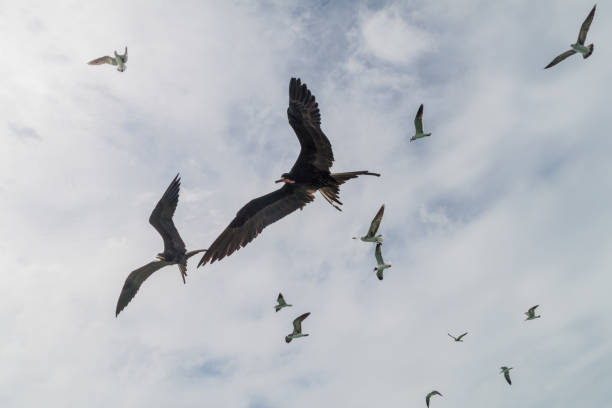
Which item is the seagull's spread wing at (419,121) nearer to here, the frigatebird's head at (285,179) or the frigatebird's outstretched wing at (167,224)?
the frigatebird's head at (285,179)

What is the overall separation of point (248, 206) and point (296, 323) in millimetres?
6697

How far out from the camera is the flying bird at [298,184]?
14188 millimetres

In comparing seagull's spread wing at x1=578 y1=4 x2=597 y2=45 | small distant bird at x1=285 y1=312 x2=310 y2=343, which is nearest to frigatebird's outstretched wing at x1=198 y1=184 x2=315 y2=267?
small distant bird at x1=285 y1=312 x2=310 y2=343

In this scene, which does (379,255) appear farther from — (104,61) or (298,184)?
(104,61)

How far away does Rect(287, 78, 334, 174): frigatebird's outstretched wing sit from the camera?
46.2ft

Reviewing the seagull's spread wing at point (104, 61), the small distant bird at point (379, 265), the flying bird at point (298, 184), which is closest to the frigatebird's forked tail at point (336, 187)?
the flying bird at point (298, 184)

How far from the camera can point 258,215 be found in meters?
16.9

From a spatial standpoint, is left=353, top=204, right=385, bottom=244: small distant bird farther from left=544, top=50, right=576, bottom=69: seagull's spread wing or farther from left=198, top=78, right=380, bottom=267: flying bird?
left=544, top=50, right=576, bottom=69: seagull's spread wing

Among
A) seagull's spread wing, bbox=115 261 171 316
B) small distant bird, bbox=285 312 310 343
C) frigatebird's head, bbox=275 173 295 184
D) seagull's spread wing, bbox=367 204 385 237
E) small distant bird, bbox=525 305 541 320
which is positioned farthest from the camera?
small distant bird, bbox=525 305 541 320

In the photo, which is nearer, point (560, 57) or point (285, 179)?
point (285, 179)

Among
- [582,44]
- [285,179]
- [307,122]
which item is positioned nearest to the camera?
[307,122]

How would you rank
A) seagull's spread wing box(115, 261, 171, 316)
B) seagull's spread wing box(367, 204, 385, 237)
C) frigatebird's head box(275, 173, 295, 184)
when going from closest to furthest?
frigatebird's head box(275, 173, 295, 184)
seagull's spread wing box(367, 204, 385, 237)
seagull's spread wing box(115, 261, 171, 316)

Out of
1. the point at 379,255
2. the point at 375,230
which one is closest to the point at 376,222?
the point at 375,230

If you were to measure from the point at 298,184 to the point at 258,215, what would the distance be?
1732mm
